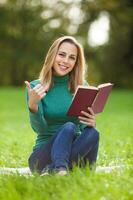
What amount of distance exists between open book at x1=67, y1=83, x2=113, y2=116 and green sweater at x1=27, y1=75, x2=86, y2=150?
0.26m

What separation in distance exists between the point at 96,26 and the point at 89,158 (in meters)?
29.3

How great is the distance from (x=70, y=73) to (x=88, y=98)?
593mm

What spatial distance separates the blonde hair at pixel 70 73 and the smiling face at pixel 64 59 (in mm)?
32

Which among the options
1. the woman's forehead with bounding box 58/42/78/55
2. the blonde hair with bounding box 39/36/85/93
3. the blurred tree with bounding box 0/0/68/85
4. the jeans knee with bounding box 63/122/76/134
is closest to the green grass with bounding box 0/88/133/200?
the jeans knee with bounding box 63/122/76/134

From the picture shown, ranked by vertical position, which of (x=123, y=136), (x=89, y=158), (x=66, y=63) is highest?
(x=66, y=63)

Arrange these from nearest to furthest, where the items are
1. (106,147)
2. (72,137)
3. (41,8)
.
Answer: (72,137) → (106,147) → (41,8)

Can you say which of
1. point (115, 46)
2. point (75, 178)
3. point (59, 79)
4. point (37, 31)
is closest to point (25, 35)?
point (37, 31)

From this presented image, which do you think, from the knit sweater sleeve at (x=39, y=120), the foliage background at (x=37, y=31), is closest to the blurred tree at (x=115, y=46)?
the foliage background at (x=37, y=31)

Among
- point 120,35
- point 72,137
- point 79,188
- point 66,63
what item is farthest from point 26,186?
point 120,35

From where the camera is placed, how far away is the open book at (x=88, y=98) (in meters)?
4.97

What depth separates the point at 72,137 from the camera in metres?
5.11

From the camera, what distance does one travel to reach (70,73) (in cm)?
558

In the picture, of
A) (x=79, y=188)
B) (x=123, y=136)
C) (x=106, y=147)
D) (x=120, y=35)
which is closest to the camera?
(x=79, y=188)

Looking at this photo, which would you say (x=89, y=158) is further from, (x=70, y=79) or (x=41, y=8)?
(x=41, y=8)
